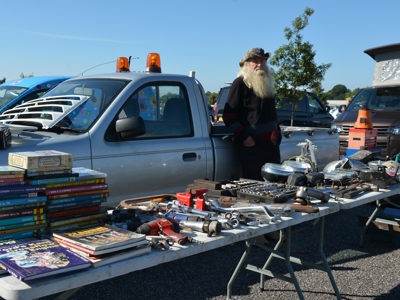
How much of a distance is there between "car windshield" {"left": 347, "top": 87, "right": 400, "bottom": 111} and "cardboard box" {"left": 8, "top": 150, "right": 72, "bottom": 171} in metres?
7.76

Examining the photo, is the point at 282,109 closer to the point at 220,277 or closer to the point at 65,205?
the point at 220,277

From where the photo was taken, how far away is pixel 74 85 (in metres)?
4.52

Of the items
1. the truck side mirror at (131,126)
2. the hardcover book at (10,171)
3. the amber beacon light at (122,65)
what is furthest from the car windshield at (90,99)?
the hardcover book at (10,171)

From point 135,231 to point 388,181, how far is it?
2.43 metres

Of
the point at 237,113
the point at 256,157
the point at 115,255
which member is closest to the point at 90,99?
the point at 237,113

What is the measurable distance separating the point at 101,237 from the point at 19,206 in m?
0.43

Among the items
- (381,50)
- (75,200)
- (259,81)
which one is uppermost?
(381,50)

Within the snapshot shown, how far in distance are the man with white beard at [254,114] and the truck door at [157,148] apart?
14.8 inches

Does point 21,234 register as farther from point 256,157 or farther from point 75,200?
point 256,157

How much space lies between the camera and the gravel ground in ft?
13.0

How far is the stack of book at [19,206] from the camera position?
2145mm

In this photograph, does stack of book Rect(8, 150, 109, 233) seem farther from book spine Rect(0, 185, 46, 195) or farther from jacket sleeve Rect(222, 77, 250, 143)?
jacket sleeve Rect(222, 77, 250, 143)

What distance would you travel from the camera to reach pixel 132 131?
12.4 ft

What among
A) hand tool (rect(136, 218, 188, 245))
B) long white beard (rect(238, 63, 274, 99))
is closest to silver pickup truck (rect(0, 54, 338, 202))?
long white beard (rect(238, 63, 274, 99))
